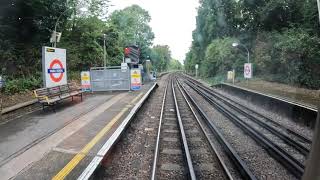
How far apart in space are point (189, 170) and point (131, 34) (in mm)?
51863

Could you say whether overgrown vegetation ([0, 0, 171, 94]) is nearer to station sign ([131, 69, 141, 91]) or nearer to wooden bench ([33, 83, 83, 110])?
wooden bench ([33, 83, 83, 110])

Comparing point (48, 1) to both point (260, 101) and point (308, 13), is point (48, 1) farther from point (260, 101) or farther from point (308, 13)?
point (308, 13)

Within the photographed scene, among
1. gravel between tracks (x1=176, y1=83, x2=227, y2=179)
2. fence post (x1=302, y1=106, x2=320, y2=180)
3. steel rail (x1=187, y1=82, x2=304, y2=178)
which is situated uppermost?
fence post (x1=302, y1=106, x2=320, y2=180)

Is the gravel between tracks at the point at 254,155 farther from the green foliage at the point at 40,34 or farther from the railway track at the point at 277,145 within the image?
the green foliage at the point at 40,34

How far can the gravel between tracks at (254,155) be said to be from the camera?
23.1 feet

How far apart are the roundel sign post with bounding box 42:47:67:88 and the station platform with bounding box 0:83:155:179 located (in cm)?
143

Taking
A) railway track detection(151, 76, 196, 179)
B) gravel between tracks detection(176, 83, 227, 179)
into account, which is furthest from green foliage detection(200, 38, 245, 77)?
railway track detection(151, 76, 196, 179)

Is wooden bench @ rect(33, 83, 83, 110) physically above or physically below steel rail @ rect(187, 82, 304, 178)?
above

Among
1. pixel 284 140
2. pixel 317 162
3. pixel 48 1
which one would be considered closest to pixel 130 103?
pixel 284 140

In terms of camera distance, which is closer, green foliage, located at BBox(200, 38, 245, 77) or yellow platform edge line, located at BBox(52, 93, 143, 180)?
yellow platform edge line, located at BBox(52, 93, 143, 180)

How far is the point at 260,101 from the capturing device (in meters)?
17.6

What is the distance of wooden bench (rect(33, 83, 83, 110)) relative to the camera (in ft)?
42.3

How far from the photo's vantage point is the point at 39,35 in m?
24.2

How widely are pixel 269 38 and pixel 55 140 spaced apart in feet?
95.9
